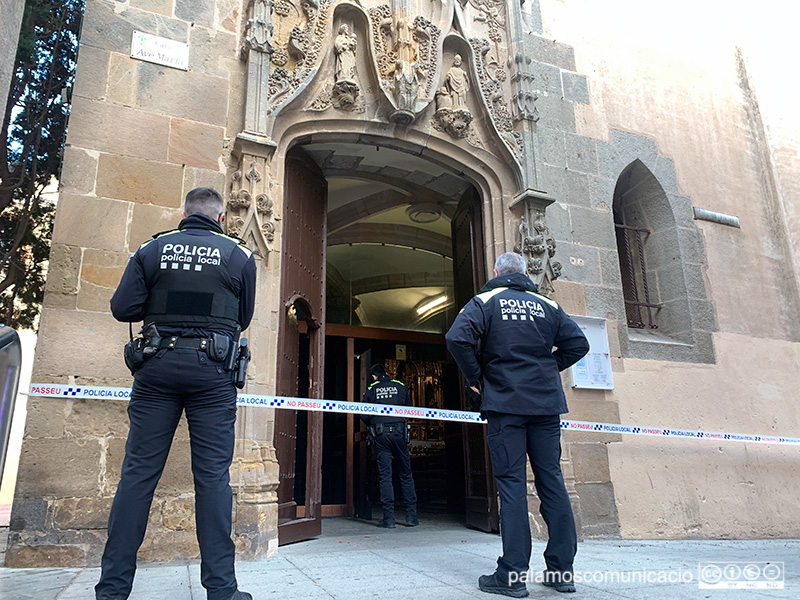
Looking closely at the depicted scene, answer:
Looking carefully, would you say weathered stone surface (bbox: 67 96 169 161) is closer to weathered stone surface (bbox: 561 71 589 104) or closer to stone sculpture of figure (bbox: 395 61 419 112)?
stone sculpture of figure (bbox: 395 61 419 112)

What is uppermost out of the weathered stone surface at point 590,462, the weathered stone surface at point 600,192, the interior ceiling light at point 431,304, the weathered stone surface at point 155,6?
the weathered stone surface at point 155,6

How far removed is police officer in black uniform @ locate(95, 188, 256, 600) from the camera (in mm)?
2557

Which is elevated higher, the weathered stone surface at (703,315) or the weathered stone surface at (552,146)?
the weathered stone surface at (552,146)

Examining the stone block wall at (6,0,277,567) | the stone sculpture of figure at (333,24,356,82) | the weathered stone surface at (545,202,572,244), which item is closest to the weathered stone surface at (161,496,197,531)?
the stone block wall at (6,0,277,567)

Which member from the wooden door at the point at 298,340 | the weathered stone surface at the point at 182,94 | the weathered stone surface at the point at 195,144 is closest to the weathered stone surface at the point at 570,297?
the wooden door at the point at 298,340

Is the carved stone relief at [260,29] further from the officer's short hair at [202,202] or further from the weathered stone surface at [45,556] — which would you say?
the weathered stone surface at [45,556]

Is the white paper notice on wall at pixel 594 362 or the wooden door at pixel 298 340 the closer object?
the wooden door at pixel 298 340

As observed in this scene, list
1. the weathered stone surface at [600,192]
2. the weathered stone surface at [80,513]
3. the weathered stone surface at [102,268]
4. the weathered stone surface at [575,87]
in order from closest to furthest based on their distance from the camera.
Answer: the weathered stone surface at [80,513] < the weathered stone surface at [102,268] < the weathered stone surface at [600,192] < the weathered stone surface at [575,87]

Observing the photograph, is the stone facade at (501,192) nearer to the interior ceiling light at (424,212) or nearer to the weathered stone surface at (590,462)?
the weathered stone surface at (590,462)

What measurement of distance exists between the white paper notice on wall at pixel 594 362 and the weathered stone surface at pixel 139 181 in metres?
3.75

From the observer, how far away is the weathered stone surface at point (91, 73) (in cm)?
477

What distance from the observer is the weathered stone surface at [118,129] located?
4.68 m

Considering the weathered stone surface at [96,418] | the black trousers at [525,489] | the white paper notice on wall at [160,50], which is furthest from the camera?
the white paper notice on wall at [160,50]

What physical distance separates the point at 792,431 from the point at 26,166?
28.4 feet
